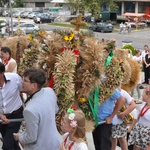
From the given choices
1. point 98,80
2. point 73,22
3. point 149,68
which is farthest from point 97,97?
point 149,68

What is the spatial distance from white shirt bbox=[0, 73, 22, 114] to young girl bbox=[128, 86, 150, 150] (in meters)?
1.77

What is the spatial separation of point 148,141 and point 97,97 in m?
0.97

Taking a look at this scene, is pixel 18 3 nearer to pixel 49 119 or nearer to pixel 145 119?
pixel 145 119

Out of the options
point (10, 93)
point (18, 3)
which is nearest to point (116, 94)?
point (10, 93)

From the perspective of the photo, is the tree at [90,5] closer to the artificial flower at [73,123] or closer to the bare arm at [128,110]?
the bare arm at [128,110]

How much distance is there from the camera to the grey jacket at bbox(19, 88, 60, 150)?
3.96 m

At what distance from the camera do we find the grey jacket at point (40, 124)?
3.96m

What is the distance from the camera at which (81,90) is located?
16.8ft

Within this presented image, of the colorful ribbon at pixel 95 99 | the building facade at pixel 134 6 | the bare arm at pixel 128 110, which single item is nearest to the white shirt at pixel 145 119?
the bare arm at pixel 128 110

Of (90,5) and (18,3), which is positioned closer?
(90,5)

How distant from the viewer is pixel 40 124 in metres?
4.04

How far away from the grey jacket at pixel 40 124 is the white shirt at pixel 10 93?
3.19 feet

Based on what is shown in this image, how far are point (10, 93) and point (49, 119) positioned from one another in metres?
1.23

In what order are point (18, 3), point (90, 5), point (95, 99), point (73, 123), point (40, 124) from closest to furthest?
1. point (73, 123)
2. point (40, 124)
3. point (95, 99)
4. point (90, 5)
5. point (18, 3)
